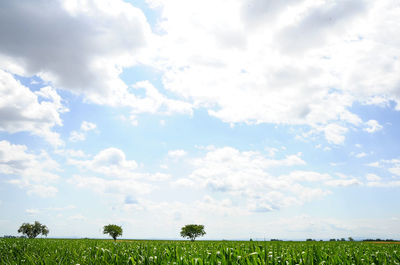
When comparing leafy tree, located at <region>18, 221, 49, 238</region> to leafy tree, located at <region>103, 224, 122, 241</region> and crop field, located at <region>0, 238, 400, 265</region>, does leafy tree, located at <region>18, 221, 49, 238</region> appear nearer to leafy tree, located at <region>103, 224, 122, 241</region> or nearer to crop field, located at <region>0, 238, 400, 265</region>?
leafy tree, located at <region>103, 224, 122, 241</region>

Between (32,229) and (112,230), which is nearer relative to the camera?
(112,230)

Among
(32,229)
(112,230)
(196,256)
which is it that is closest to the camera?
(196,256)

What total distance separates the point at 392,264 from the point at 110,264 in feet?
26.1

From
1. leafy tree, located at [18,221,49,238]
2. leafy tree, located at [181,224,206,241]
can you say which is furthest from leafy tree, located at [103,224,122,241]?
leafy tree, located at [18,221,49,238]

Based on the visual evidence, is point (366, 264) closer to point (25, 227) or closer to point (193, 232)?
point (193, 232)

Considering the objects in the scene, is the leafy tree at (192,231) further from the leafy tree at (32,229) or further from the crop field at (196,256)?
the crop field at (196,256)

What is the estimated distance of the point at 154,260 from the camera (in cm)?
720

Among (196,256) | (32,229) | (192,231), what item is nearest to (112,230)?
(192,231)

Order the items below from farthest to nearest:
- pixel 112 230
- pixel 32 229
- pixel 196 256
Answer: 1. pixel 32 229
2. pixel 112 230
3. pixel 196 256

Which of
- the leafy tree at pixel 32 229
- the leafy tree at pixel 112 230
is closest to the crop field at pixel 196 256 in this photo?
the leafy tree at pixel 112 230

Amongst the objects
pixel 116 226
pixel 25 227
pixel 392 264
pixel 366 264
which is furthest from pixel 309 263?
pixel 25 227

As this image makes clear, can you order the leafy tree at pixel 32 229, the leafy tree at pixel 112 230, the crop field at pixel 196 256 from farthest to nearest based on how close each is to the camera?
the leafy tree at pixel 32 229, the leafy tree at pixel 112 230, the crop field at pixel 196 256

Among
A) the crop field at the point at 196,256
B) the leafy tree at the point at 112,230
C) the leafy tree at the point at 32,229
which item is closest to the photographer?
the crop field at the point at 196,256

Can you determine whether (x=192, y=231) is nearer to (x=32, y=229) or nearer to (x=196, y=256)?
(x=32, y=229)
